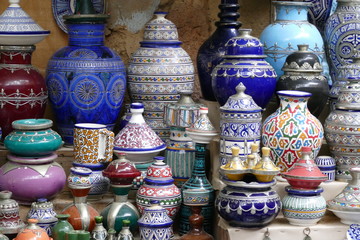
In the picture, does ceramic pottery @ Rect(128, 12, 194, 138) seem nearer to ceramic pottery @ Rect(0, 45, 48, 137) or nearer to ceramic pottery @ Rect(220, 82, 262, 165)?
ceramic pottery @ Rect(0, 45, 48, 137)

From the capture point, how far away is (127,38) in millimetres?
5594

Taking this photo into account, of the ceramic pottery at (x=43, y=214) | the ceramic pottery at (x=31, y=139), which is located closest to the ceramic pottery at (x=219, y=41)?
the ceramic pottery at (x=31, y=139)

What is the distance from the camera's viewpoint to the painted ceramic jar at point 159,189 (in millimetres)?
4492

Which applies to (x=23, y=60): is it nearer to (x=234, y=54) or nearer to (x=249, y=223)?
(x=234, y=54)

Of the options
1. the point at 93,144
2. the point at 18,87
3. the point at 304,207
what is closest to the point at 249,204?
the point at 304,207

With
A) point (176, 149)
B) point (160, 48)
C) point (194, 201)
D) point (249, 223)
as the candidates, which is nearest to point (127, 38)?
point (160, 48)

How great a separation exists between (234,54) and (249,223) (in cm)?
90

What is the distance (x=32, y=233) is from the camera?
13.4ft

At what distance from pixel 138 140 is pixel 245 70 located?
2.11ft

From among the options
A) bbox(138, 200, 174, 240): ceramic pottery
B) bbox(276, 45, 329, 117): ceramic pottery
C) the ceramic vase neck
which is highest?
the ceramic vase neck

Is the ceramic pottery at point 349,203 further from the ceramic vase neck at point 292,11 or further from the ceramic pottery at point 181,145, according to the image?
the ceramic vase neck at point 292,11

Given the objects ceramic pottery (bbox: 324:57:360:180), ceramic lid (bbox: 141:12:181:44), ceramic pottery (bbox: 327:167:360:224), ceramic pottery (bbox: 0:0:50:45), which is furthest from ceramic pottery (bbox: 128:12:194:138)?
ceramic pottery (bbox: 327:167:360:224)

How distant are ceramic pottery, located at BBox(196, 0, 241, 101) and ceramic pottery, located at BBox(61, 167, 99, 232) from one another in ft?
3.26

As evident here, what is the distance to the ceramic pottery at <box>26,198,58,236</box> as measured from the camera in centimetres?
436
